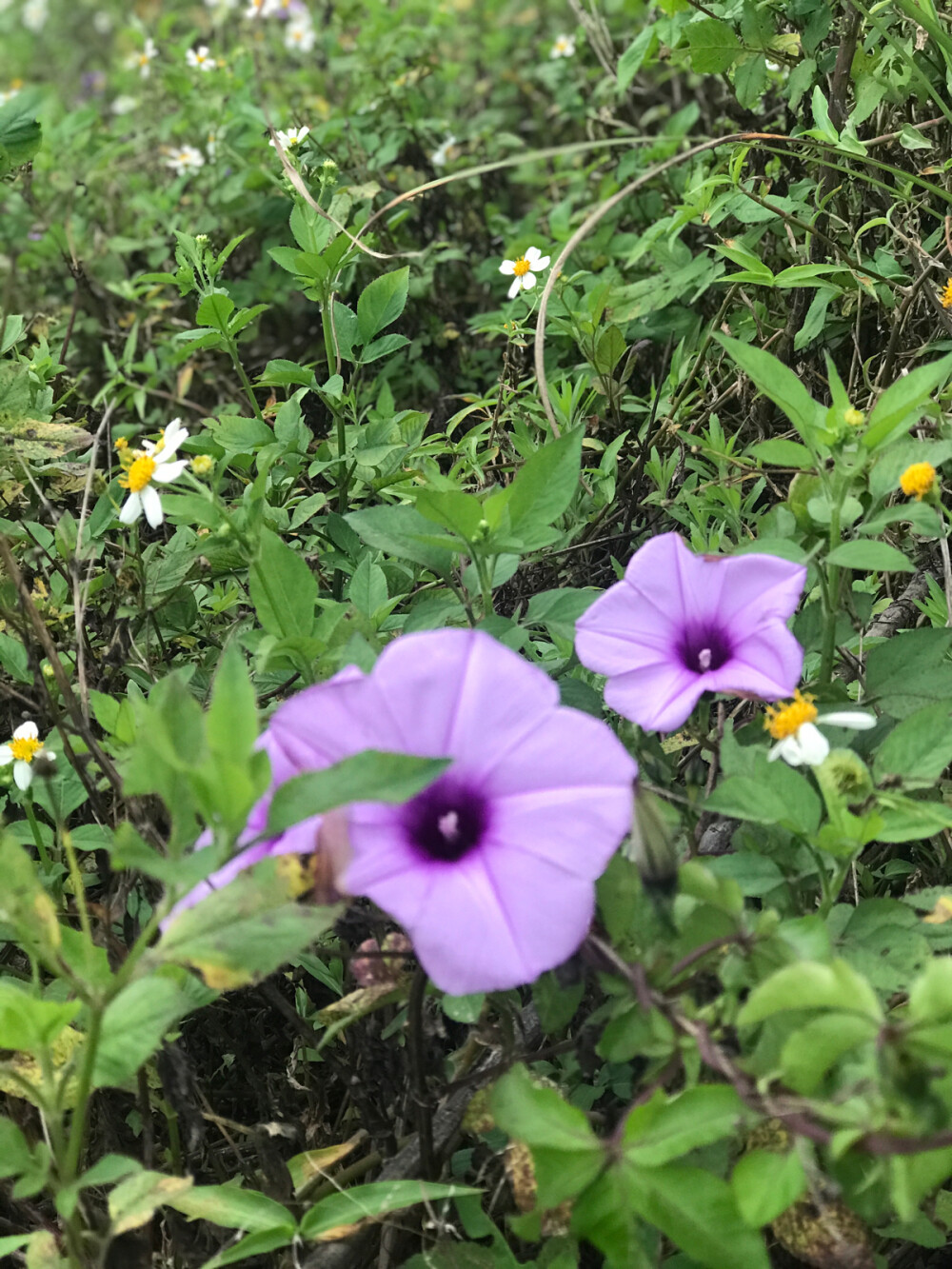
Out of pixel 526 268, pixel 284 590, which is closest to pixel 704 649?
pixel 284 590

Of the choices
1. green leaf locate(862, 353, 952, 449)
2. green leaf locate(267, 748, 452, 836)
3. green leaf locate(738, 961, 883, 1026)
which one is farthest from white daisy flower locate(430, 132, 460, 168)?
green leaf locate(738, 961, 883, 1026)

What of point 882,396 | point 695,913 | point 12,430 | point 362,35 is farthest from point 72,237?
point 695,913

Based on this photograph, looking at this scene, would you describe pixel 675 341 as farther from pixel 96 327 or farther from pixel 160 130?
pixel 160 130

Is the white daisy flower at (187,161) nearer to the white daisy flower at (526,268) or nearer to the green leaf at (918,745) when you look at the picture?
the white daisy flower at (526,268)

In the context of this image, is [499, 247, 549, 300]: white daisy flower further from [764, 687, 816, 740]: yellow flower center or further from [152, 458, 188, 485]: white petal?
[764, 687, 816, 740]: yellow flower center

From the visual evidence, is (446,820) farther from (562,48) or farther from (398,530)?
(562,48)

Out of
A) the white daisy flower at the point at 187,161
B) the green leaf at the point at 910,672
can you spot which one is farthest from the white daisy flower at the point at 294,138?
the green leaf at the point at 910,672
